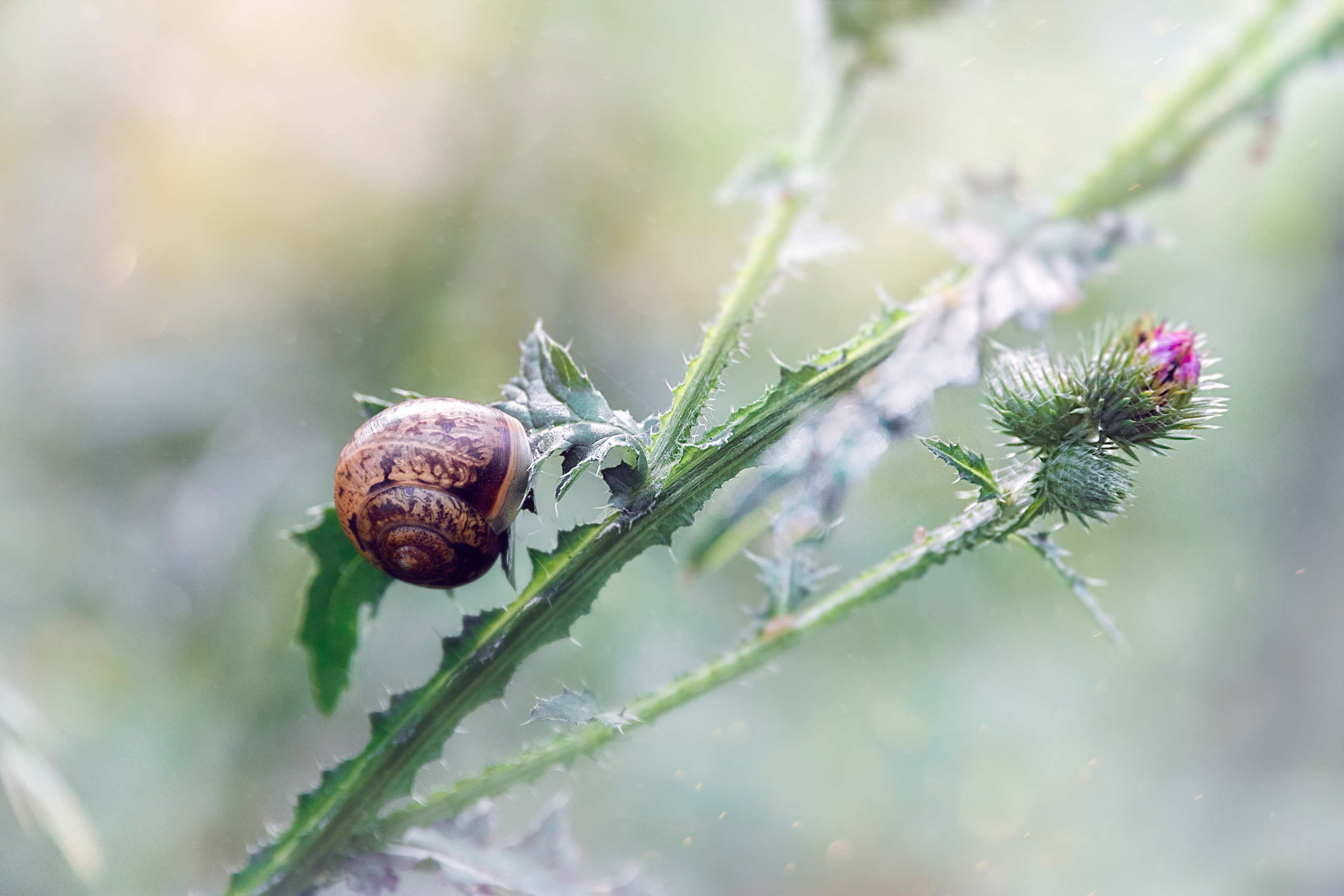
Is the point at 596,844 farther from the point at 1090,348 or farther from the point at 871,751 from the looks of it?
the point at 1090,348

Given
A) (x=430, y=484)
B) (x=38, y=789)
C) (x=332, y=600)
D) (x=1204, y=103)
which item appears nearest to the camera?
(x=430, y=484)

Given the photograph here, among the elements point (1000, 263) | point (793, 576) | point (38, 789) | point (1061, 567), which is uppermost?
point (38, 789)

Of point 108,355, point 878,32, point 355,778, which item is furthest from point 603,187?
point 355,778

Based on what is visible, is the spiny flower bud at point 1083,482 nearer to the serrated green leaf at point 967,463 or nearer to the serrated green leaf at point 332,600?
the serrated green leaf at point 967,463

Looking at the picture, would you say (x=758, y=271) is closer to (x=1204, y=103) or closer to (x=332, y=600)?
(x=332, y=600)

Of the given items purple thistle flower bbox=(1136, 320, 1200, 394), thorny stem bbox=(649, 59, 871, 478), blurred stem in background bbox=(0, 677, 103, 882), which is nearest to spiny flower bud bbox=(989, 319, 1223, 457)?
purple thistle flower bbox=(1136, 320, 1200, 394)

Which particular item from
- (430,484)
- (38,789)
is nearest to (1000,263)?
(430,484)
